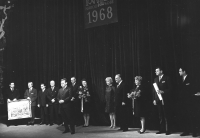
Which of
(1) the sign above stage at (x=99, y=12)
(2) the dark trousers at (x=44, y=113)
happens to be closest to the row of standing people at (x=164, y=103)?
(1) the sign above stage at (x=99, y=12)

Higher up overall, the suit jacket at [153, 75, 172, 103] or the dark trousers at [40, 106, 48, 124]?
the suit jacket at [153, 75, 172, 103]

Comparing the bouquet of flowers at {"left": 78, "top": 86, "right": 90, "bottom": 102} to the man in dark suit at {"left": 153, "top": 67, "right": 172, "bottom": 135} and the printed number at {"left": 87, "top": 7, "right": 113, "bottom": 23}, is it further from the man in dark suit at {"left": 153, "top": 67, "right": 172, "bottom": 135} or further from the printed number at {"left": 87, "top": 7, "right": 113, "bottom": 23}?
the man in dark suit at {"left": 153, "top": 67, "right": 172, "bottom": 135}

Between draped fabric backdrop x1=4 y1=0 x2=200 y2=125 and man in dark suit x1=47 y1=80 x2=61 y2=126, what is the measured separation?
987 mm

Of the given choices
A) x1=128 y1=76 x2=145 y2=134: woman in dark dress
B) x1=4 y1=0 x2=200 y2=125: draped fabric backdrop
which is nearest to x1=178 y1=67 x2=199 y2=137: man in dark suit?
x1=4 y1=0 x2=200 y2=125: draped fabric backdrop

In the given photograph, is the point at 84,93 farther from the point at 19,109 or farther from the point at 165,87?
the point at 165,87

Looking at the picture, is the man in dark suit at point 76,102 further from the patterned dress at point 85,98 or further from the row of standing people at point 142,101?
the patterned dress at point 85,98

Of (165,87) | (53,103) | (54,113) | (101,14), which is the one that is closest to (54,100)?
(53,103)

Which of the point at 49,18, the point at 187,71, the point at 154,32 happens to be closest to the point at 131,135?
the point at 187,71

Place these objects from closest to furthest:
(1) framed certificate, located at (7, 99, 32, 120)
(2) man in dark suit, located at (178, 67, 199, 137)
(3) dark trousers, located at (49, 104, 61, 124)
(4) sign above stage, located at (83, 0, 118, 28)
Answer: (2) man in dark suit, located at (178, 67, 199, 137)
(4) sign above stage, located at (83, 0, 118, 28)
(1) framed certificate, located at (7, 99, 32, 120)
(3) dark trousers, located at (49, 104, 61, 124)

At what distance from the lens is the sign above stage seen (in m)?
9.43

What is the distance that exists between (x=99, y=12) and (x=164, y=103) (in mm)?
4209

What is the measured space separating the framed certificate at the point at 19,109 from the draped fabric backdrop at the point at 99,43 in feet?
5.46

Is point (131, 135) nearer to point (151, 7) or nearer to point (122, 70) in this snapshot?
point (122, 70)

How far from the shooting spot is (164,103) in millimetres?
7020
